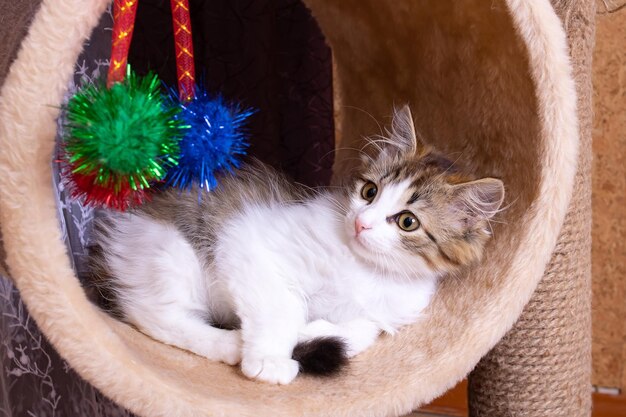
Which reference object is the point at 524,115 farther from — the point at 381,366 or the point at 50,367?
the point at 50,367

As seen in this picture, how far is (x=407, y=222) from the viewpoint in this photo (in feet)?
4.39

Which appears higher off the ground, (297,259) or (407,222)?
(407,222)

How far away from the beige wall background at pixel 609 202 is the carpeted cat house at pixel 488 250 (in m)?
0.87

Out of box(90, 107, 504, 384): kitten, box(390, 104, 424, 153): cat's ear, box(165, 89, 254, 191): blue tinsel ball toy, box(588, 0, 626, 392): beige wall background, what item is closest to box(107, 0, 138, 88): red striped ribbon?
box(165, 89, 254, 191): blue tinsel ball toy

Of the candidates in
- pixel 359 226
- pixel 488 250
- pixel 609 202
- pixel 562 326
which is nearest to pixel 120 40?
pixel 359 226

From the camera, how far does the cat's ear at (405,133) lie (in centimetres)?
A: 147

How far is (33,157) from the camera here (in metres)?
0.85

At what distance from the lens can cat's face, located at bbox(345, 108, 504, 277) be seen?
130 centimetres

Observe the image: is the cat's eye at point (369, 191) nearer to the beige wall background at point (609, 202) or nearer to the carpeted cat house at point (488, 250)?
the carpeted cat house at point (488, 250)

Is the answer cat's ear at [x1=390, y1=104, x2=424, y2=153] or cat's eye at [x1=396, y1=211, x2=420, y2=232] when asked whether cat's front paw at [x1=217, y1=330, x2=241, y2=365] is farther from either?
cat's ear at [x1=390, y1=104, x2=424, y2=153]

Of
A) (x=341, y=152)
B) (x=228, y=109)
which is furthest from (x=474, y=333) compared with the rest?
(x=341, y=152)

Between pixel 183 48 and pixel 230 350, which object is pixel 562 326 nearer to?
pixel 230 350

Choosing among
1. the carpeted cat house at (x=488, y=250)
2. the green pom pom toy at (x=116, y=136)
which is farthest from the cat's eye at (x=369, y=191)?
the green pom pom toy at (x=116, y=136)

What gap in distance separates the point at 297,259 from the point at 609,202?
4.90 ft
